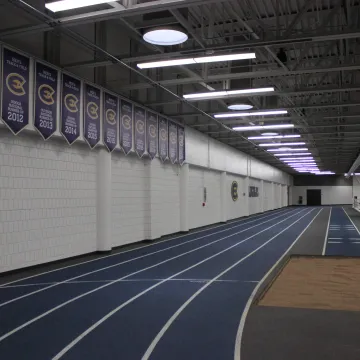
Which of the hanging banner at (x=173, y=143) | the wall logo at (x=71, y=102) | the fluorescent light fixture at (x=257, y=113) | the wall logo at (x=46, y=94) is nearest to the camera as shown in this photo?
the wall logo at (x=46, y=94)

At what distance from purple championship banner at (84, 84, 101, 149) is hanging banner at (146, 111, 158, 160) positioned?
3.59 m

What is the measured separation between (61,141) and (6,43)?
3149 mm

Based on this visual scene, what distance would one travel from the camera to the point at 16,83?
32.4 ft

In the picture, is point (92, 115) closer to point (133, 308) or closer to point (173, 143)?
point (173, 143)

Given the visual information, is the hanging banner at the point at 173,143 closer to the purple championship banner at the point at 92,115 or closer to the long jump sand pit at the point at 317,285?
the purple championship banner at the point at 92,115

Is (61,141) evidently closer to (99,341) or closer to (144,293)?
(144,293)

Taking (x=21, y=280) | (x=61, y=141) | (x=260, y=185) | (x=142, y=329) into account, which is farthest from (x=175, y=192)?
(x=260, y=185)

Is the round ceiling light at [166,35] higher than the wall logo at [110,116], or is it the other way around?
the round ceiling light at [166,35]

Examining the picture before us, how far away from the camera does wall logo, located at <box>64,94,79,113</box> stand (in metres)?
11.7

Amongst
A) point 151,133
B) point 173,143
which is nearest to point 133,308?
point 151,133

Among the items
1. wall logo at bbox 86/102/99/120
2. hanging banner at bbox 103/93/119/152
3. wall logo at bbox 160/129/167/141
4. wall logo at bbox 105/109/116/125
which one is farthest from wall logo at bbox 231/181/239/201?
wall logo at bbox 86/102/99/120

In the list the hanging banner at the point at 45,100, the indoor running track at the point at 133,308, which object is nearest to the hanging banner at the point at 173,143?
the indoor running track at the point at 133,308

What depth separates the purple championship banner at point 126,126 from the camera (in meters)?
14.6

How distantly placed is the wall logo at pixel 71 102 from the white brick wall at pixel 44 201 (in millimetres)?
1032
